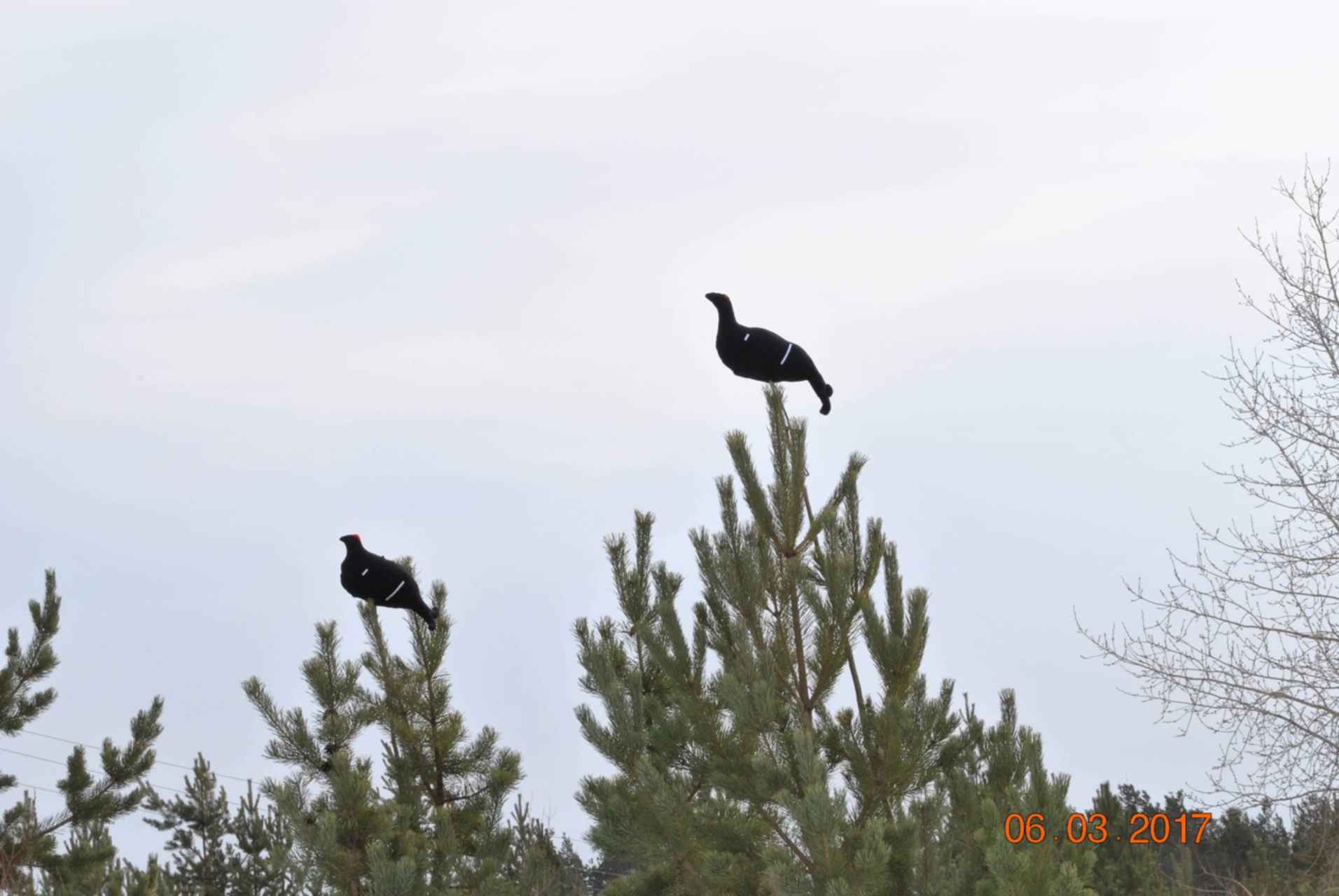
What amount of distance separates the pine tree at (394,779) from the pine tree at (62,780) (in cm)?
645

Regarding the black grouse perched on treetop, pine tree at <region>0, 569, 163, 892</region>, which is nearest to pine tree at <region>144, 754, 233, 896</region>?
pine tree at <region>0, 569, 163, 892</region>

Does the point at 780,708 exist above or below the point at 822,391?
below

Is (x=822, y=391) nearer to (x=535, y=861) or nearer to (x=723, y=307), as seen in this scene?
(x=723, y=307)

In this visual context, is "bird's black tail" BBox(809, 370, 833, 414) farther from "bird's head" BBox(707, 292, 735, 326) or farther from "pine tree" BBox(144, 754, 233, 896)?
"pine tree" BBox(144, 754, 233, 896)

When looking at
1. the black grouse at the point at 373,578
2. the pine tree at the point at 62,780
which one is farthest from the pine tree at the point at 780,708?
the pine tree at the point at 62,780

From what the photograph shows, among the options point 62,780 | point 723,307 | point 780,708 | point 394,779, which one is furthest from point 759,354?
point 62,780

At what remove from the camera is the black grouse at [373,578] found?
7512 mm

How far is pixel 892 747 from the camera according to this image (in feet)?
23.1

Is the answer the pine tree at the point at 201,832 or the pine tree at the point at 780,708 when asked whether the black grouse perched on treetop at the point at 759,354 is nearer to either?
the pine tree at the point at 780,708

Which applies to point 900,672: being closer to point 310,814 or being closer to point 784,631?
point 784,631

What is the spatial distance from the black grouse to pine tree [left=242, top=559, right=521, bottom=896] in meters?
0.12

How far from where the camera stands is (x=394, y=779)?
8.05m

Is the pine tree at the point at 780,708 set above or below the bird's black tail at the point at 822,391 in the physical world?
below

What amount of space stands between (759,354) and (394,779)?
126 inches
